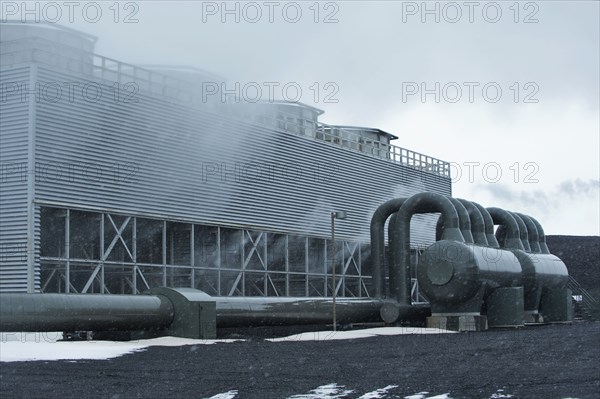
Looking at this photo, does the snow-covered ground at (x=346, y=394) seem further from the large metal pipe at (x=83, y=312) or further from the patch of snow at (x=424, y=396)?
the large metal pipe at (x=83, y=312)

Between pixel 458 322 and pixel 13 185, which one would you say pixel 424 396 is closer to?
pixel 458 322

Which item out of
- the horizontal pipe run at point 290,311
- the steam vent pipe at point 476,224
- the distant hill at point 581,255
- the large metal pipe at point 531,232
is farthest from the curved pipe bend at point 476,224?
the distant hill at point 581,255

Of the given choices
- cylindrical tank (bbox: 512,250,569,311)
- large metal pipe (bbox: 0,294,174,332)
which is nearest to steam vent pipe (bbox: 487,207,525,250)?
cylindrical tank (bbox: 512,250,569,311)

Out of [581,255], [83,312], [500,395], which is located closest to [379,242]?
[83,312]

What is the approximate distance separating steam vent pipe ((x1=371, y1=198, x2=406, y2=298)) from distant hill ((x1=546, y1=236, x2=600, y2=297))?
140 feet

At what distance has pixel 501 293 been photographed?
40000 millimetres

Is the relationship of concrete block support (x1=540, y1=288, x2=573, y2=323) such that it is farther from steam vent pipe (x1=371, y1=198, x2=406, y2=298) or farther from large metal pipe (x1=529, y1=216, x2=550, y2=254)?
steam vent pipe (x1=371, y1=198, x2=406, y2=298)

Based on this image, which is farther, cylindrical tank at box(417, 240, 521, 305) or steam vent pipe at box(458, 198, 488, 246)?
steam vent pipe at box(458, 198, 488, 246)

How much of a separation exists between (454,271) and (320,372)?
20.2 meters

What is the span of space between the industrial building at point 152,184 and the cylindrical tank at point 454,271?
4105 millimetres

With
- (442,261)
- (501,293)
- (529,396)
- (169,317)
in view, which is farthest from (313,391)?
(501,293)

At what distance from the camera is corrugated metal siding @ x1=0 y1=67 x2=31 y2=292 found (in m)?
35.3

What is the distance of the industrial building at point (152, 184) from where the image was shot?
1420 inches

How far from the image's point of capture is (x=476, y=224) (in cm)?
4200
